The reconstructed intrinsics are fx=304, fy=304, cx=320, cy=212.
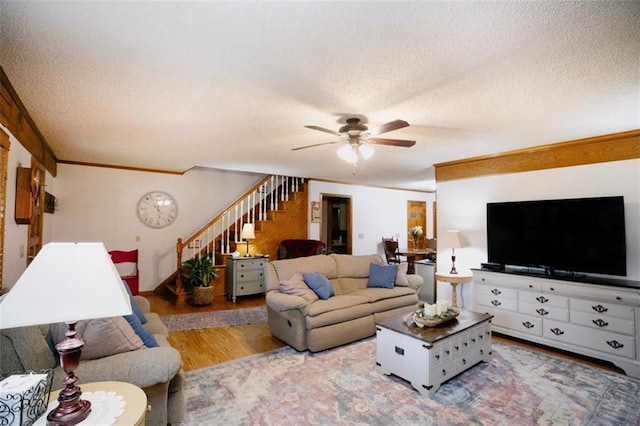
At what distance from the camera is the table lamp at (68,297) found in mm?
1070

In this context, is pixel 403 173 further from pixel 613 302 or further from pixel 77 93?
pixel 77 93

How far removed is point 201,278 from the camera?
524 centimetres

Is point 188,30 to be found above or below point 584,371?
above

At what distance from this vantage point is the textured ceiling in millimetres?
1507

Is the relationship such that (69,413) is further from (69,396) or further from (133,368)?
(133,368)

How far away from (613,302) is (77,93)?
5.19 m

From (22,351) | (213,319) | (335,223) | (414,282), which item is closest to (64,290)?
A: (22,351)

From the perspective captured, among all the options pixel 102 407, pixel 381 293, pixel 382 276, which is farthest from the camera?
pixel 382 276

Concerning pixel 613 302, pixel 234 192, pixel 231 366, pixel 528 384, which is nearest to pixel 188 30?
pixel 231 366

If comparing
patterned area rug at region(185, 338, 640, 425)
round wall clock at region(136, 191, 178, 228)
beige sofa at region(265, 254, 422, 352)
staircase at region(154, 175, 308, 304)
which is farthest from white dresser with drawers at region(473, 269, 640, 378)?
round wall clock at region(136, 191, 178, 228)

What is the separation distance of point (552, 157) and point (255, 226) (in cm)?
520

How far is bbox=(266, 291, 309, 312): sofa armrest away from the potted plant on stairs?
215 cm

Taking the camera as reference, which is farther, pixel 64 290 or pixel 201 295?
pixel 201 295

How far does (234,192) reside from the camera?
7137 millimetres
